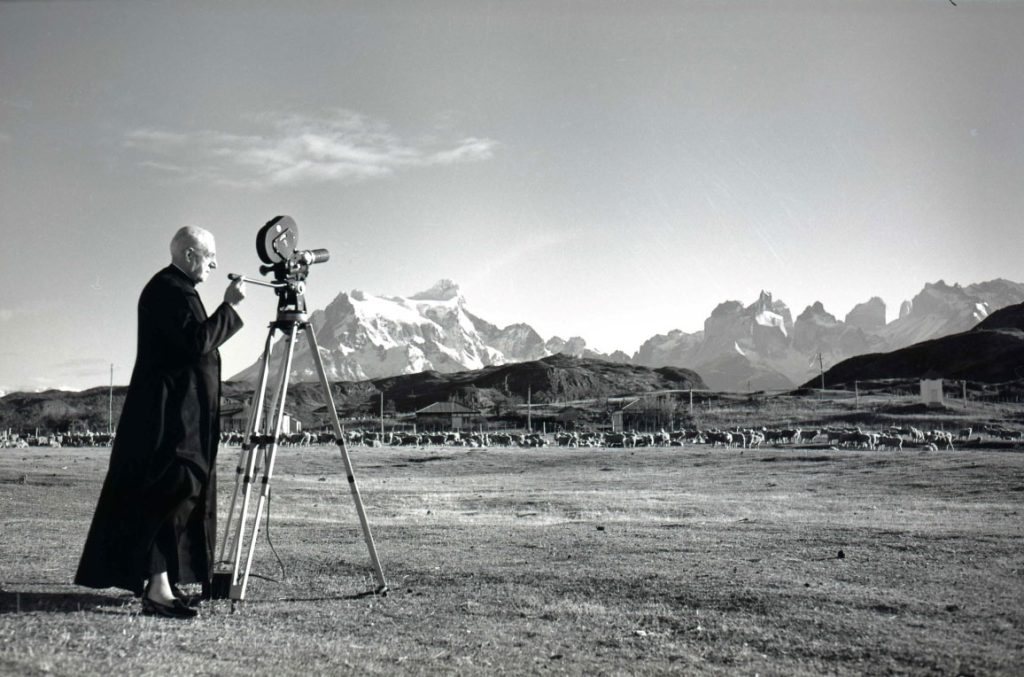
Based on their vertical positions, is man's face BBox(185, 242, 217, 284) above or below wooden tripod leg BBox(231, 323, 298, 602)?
above

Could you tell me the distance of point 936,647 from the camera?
473cm

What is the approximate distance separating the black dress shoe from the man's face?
6.67 ft

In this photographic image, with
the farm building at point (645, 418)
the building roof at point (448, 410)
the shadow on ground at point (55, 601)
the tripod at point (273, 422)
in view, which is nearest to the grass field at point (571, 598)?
the shadow on ground at point (55, 601)

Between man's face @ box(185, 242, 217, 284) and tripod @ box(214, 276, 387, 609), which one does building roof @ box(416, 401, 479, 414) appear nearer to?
tripod @ box(214, 276, 387, 609)

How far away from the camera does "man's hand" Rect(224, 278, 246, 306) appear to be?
221 inches

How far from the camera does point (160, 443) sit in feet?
17.5

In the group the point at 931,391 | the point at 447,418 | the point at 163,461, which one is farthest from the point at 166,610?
the point at 447,418

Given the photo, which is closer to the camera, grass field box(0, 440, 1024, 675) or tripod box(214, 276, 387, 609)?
grass field box(0, 440, 1024, 675)

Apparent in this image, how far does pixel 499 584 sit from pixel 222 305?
9.31ft

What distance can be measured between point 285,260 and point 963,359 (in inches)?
Result: 6716

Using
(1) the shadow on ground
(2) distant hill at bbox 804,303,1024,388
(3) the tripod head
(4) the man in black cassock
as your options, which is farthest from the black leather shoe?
(2) distant hill at bbox 804,303,1024,388

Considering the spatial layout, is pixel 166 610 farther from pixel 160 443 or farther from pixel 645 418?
pixel 645 418

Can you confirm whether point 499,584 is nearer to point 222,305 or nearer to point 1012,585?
point 222,305

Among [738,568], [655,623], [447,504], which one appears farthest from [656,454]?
[655,623]
